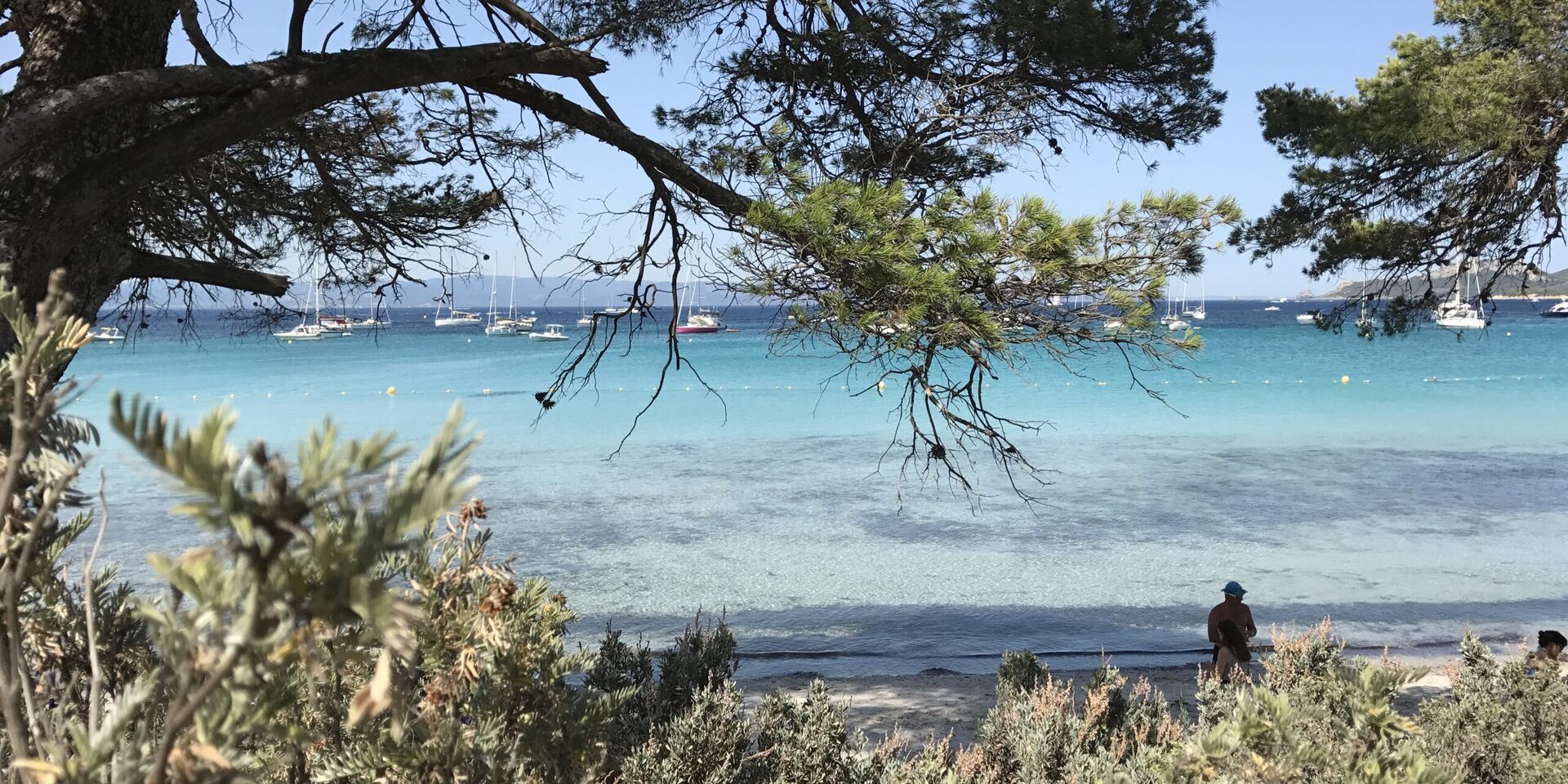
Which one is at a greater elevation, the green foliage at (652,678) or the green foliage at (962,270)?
the green foliage at (962,270)

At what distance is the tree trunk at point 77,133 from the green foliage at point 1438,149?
241 inches

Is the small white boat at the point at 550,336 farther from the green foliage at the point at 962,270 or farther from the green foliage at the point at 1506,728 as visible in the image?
the green foliage at the point at 1506,728

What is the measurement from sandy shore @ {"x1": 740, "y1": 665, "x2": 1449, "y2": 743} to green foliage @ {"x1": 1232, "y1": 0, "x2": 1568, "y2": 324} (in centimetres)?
274

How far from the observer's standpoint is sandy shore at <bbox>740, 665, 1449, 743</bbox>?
6891mm

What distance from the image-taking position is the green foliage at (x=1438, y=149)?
6.01 metres

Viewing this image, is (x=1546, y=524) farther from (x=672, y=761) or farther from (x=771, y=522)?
(x=672, y=761)

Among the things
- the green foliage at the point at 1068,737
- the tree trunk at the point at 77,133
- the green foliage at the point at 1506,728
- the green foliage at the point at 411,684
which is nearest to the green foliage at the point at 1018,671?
the green foliage at the point at 411,684

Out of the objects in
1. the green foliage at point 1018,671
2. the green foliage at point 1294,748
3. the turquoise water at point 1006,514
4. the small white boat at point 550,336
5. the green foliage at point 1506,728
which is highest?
the small white boat at point 550,336

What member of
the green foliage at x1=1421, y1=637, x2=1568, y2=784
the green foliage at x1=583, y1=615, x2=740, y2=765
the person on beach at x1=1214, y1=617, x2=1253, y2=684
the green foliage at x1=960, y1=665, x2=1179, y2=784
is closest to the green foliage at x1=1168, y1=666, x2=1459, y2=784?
the green foliage at x1=960, y1=665, x2=1179, y2=784

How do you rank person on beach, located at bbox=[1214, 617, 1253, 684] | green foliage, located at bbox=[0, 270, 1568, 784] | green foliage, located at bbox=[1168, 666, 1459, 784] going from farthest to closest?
person on beach, located at bbox=[1214, 617, 1253, 684] < green foliage, located at bbox=[1168, 666, 1459, 784] < green foliage, located at bbox=[0, 270, 1568, 784]

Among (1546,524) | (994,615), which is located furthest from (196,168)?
(1546,524)

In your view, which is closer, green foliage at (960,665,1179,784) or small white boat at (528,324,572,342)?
green foliage at (960,665,1179,784)

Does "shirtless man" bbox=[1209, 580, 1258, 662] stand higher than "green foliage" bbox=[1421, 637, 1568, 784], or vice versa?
"green foliage" bbox=[1421, 637, 1568, 784]

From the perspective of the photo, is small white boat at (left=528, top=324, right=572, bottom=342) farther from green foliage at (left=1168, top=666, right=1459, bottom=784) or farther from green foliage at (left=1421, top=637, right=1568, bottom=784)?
green foliage at (left=1168, top=666, right=1459, bottom=784)
